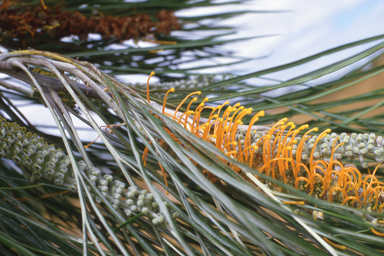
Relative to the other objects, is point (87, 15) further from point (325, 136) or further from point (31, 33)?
point (325, 136)

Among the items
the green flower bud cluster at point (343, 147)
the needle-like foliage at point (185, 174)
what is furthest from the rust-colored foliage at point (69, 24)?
the green flower bud cluster at point (343, 147)

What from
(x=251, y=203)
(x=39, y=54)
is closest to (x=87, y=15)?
(x=39, y=54)

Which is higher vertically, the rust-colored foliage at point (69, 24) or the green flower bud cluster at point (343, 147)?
the rust-colored foliage at point (69, 24)

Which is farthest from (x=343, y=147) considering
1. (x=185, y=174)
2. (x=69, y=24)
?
(x=69, y=24)

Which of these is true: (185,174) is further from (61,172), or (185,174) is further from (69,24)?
(69,24)

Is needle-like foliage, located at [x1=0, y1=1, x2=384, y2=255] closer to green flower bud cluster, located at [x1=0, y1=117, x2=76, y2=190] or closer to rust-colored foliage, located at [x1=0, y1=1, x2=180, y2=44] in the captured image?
green flower bud cluster, located at [x1=0, y1=117, x2=76, y2=190]

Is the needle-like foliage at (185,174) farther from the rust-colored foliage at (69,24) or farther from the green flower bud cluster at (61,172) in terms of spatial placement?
the rust-colored foliage at (69,24)
